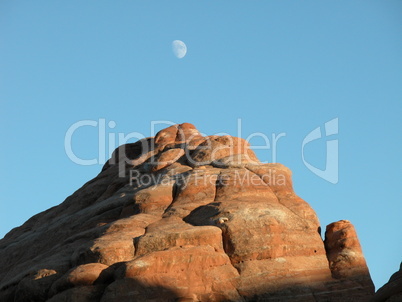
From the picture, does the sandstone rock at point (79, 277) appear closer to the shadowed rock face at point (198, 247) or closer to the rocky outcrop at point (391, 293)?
the shadowed rock face at point (198, 247)

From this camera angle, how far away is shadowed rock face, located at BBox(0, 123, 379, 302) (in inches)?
1395

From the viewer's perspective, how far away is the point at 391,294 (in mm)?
26828

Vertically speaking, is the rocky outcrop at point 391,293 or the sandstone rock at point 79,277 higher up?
the rocky outcrop at point 391,293

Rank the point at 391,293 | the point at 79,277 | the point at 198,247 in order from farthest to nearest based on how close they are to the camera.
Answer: the point at 198,247, the point at 79,277, the point at 391,293

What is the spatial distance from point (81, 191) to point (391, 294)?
3433 cm

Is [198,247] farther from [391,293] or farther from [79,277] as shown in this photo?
[391,293]

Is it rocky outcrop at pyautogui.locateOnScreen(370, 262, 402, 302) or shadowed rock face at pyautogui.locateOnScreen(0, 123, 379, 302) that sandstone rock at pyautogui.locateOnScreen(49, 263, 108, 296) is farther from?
rocky outcrop at pyautogui.locateOnScreen(370, 262, 402, 302)

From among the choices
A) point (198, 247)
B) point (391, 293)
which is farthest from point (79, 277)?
point (391, 293)

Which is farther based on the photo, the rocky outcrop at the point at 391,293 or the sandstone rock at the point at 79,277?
the sandstone rock at the point at 79,277

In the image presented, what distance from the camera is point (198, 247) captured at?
122ft

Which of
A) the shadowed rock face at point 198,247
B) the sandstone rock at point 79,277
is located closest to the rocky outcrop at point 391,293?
the shadowed rock face at point 198,247

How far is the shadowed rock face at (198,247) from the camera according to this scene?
1395 inches

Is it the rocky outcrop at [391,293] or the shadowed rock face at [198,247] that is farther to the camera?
the shadowed rock face at [198,247]

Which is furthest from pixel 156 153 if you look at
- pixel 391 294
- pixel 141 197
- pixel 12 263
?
pixel 391 294
